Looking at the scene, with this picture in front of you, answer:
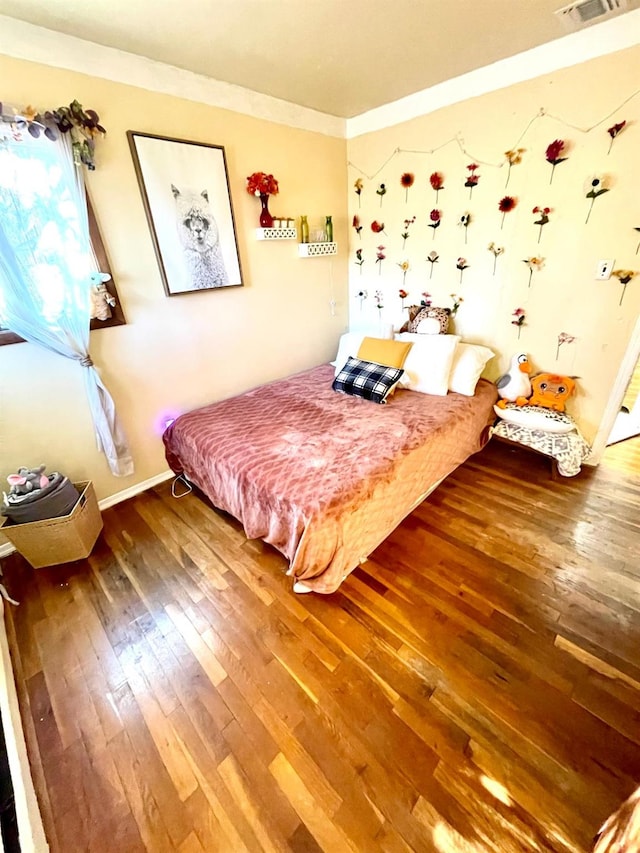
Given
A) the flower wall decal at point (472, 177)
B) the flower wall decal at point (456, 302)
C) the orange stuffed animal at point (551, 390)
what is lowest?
the orange stuffed animal at point (551, 390)

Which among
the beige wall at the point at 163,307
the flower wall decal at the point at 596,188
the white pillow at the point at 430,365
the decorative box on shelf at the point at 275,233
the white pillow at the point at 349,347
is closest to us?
the beige wall at the point at 163,307

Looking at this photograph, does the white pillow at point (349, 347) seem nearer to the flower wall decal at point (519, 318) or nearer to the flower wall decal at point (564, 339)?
the flower wall decal at point (519, 318)

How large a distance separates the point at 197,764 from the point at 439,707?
81 cm

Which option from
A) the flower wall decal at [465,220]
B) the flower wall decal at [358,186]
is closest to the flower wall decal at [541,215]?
the flower wall decal at [465,220]

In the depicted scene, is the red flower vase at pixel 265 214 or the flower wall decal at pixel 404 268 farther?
the flower wall decal at pixel 404 268

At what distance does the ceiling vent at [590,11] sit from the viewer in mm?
1560

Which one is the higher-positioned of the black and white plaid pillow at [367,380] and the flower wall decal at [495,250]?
the flower wall decal at [495,250]

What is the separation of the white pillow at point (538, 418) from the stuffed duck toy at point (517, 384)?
0.05m

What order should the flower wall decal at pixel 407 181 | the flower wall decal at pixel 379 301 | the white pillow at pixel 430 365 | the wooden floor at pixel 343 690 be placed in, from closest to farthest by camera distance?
the wooden floor at pixel 343 690 < the white pillow at pixel 430 365 < the flower wall decal at pixel 407 181 < the flower wall decal at pixel 379 301

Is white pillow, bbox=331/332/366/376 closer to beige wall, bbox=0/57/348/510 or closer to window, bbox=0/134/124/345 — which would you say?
beige wall, bbox=0/57/348/510

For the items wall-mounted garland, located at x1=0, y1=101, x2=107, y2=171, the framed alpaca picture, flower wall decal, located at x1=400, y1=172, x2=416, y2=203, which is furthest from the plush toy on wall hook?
flower wall decal, located at x1=400, y1=172, x2=416, y2=203

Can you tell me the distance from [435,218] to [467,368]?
1166mm

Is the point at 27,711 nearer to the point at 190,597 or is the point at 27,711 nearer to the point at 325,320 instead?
the point at 190,597

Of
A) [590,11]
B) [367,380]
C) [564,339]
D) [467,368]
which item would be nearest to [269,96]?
[590,11]
